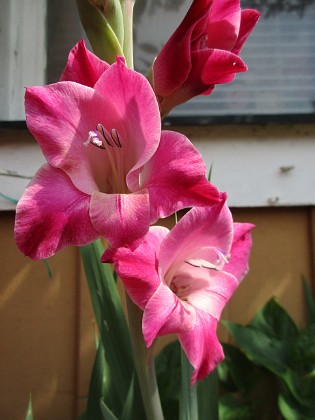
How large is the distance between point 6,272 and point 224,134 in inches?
22.9

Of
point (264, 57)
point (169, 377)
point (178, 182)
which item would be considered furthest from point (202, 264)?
point (264, 57)

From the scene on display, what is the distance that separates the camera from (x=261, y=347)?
91cm

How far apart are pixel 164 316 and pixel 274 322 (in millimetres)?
605

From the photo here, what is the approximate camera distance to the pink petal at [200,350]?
1.51ft

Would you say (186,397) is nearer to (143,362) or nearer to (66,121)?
(143,362)

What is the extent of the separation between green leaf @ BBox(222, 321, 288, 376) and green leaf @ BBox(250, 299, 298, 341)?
0.02 m

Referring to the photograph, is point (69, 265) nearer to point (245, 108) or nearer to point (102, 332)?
point (102, 332)

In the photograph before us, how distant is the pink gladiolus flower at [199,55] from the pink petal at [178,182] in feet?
0.27

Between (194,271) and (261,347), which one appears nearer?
(194,271)

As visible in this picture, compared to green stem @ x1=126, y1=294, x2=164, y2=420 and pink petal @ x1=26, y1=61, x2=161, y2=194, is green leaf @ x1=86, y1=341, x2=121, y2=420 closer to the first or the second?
green stem @ x1=126, y1=294, x2=164, y2=420

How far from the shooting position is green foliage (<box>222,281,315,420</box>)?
0.86 m

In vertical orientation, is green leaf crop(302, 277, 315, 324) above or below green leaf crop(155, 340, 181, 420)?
above

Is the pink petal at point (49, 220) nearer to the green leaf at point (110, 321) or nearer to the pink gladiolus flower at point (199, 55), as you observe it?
the pink gladiolus flower at point (199, 55)

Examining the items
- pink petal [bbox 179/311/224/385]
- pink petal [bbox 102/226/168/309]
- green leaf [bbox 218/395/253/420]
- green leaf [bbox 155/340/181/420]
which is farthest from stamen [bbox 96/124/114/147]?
green leaf [bbox 218/395/253/420]
